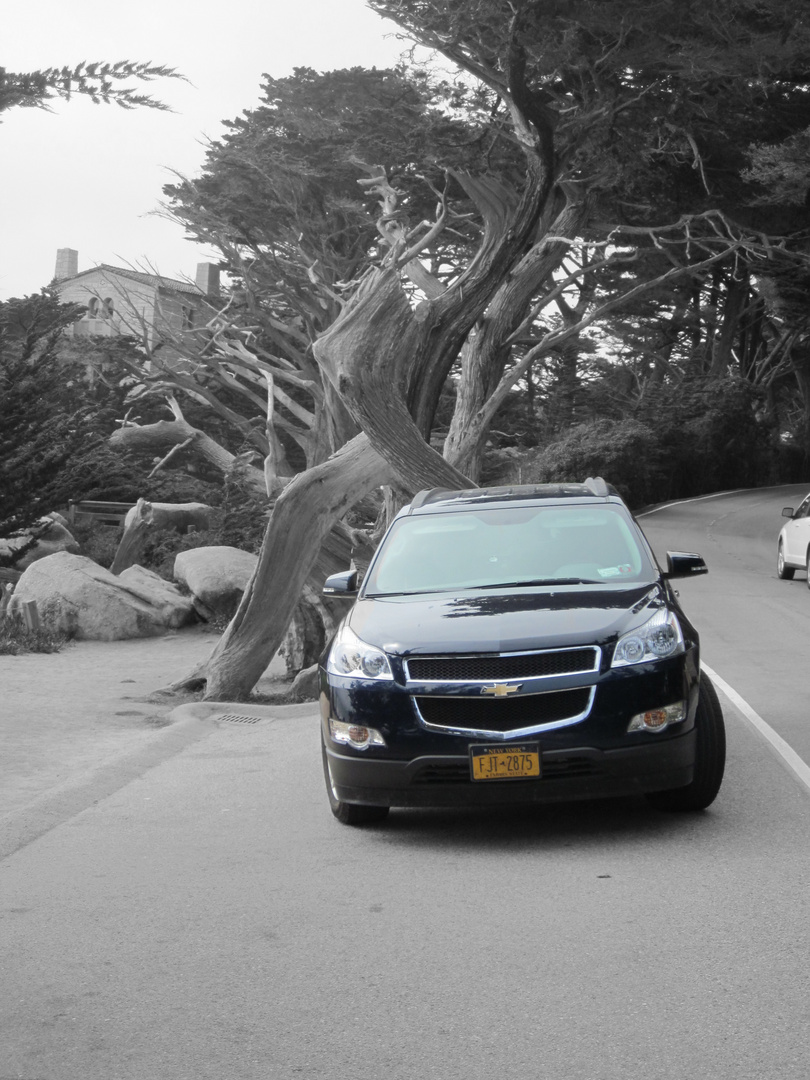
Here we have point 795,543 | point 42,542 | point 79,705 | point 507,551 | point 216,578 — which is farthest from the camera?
point 42,542

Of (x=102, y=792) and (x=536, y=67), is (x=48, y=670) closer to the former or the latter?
(x=102, y=792)

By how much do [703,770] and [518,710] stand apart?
999 millimetres

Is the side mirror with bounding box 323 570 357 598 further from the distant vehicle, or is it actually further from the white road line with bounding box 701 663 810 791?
the distant vehicle

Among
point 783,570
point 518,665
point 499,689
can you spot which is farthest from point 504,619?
point 783,570

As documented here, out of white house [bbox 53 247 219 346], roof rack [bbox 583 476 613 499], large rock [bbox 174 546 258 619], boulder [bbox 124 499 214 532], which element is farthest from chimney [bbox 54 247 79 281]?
roof rack [bbox 583 476 613 499]

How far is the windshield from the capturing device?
24.7 ft

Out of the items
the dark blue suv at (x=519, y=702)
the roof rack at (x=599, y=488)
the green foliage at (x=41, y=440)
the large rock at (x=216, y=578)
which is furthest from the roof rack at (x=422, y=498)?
the green foliage at (x=41, y=440)

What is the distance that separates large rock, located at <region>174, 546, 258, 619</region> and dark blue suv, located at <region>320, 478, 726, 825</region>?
15.8m

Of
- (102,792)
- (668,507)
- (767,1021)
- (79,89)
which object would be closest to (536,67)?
(102,792)

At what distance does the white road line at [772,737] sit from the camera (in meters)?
7.88

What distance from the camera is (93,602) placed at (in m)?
21.8

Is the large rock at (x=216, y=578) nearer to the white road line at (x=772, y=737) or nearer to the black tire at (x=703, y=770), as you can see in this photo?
the white road line at (x=772, y=737)

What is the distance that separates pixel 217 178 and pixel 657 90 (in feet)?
40.0

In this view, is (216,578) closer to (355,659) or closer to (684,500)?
(355,659)
